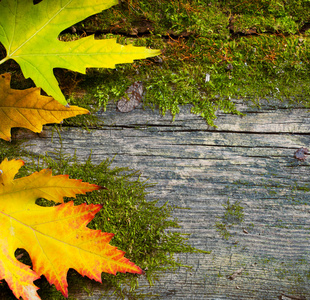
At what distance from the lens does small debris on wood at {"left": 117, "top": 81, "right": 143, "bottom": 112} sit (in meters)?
2.07

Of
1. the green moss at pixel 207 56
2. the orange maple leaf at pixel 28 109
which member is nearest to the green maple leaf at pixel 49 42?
the orange maple leaf at pixel 28 109

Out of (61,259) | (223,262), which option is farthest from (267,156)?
(61,259)

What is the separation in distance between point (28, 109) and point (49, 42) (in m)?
0.47

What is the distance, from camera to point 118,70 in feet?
6.78

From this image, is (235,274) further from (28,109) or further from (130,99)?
(28,109)

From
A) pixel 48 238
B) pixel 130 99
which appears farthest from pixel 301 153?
pixel 48 238

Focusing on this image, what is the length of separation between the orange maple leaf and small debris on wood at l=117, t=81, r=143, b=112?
19.8 inches

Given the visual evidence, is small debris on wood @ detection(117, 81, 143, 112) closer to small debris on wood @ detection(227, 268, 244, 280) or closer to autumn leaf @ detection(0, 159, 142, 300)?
autumn leaf @ detection(0, 159, 142, 300)

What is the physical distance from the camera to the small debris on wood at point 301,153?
2.07 m

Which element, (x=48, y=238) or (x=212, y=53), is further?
(x=212, y=53)

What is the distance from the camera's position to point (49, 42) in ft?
5.65

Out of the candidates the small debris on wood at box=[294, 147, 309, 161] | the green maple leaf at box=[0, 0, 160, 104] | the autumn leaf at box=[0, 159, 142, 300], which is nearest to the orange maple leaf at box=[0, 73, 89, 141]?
the green maple leaf at box=[0, 0, 160, 104]

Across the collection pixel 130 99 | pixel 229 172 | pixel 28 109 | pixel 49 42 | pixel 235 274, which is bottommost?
pixel 235 274

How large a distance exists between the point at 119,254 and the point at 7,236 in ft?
2.44
